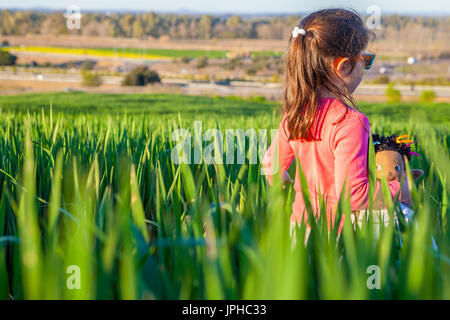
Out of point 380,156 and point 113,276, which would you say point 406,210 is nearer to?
point 380,156

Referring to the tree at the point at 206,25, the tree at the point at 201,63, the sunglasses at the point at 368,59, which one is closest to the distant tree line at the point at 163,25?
the tree at the point at 206,25

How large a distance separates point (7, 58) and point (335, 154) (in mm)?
38027

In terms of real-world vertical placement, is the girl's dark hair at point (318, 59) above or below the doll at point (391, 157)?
above

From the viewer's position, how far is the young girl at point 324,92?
56.5 inches

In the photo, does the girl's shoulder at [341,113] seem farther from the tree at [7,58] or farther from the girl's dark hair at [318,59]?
the tree at [7,58]

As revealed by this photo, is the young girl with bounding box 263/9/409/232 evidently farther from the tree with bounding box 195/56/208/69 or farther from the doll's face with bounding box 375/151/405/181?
the tree with bounding box 195/56/208/69

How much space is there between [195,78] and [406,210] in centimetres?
4081

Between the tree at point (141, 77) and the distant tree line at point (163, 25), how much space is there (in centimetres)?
1002

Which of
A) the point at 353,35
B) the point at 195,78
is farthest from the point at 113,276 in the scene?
the point at 195,78

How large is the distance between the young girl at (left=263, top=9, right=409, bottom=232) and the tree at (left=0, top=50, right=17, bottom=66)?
120 ft

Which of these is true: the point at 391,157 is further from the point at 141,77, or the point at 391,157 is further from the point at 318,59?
the point at 141,77

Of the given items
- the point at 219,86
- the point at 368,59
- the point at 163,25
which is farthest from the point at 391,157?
the point at 163,25

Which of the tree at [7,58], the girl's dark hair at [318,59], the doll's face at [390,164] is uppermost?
the tree at [7,58]

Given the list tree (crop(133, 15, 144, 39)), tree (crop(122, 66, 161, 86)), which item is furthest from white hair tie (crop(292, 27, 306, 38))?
tree (crop(133, 15, 144, 39))
